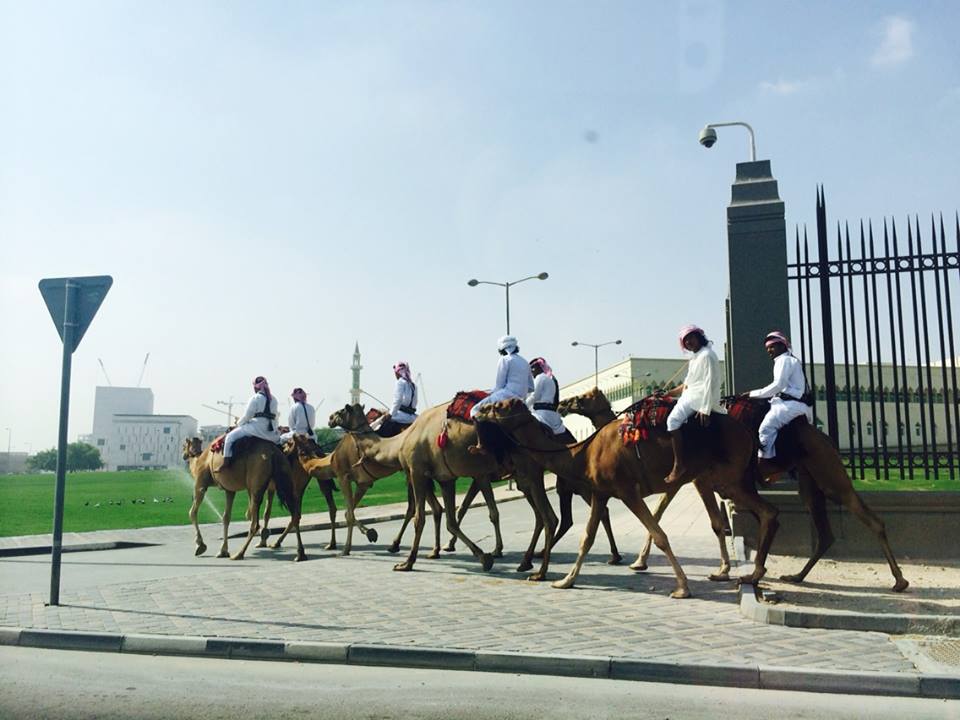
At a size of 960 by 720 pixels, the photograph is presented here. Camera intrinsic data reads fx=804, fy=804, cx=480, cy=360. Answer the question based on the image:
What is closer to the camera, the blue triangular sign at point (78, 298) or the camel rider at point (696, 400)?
the camel rider at point (696, 400)

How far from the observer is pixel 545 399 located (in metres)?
12.2

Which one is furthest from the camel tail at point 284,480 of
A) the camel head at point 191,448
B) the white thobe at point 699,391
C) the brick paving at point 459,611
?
the white thobe at point 699,391

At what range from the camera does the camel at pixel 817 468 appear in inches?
377

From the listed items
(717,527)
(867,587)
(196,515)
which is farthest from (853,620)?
(196,515)

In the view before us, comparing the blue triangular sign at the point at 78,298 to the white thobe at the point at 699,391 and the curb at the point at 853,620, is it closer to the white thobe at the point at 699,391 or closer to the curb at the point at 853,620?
the white thobe at the point at 699,391

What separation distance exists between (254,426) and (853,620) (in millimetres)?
9933

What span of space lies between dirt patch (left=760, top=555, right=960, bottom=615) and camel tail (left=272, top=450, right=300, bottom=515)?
7.77m

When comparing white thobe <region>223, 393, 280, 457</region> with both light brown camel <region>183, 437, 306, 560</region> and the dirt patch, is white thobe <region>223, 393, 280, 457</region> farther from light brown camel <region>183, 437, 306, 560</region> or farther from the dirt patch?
the dirt patch

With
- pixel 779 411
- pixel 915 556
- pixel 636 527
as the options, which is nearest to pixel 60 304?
pixel 779 411

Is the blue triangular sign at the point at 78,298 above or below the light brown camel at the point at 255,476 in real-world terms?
above

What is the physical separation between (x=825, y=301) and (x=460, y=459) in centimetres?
605

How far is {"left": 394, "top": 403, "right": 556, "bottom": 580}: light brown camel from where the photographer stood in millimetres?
11188

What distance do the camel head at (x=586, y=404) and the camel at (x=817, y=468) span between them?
8.40ft

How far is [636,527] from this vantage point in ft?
60.4
